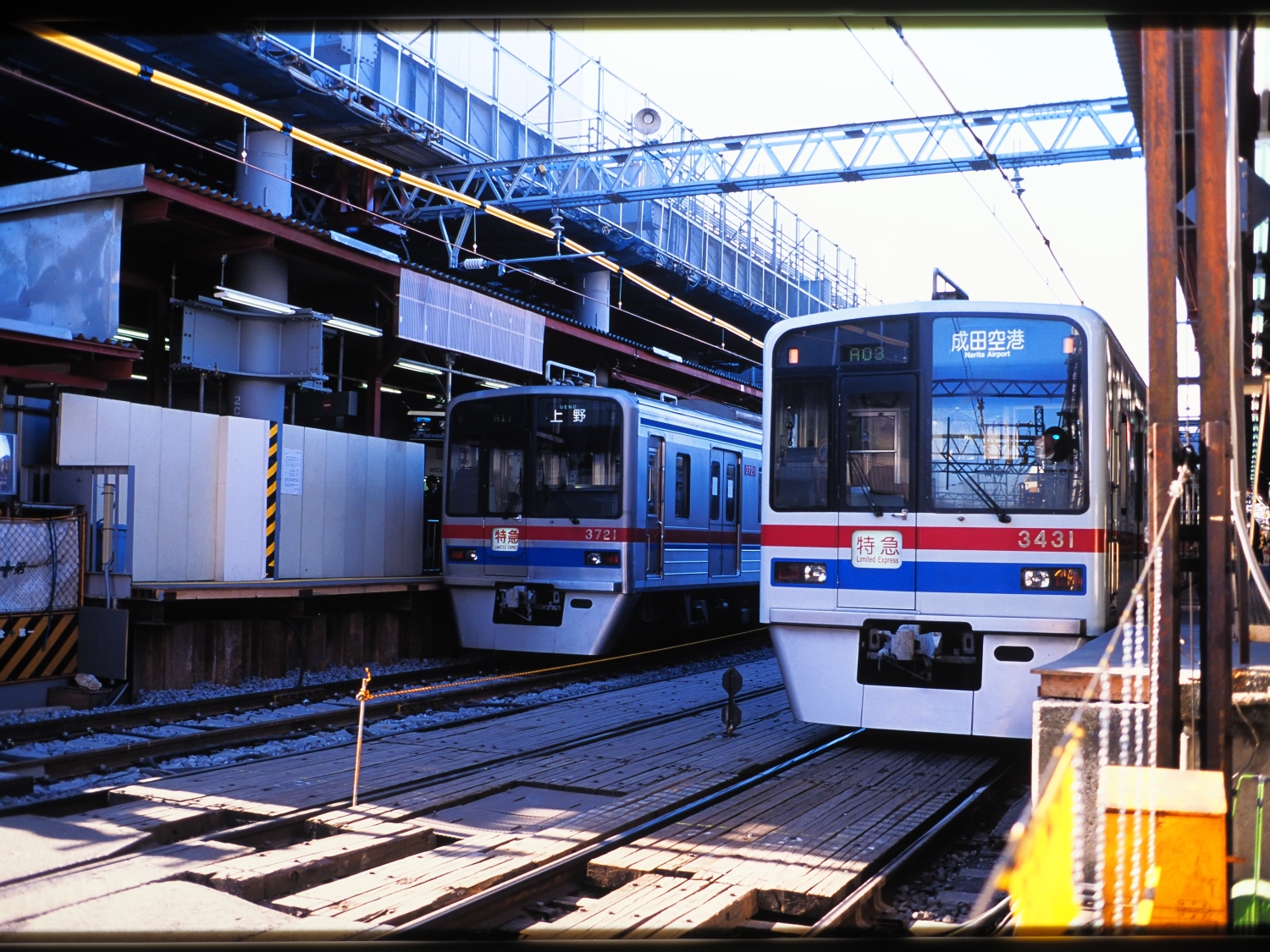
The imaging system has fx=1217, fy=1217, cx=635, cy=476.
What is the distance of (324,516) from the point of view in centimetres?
1320

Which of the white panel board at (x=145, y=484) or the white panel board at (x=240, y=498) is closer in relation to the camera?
the white panel board at (x=145, y=484)

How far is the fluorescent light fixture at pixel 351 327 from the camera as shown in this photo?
13.5m

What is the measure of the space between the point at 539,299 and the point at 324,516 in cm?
1254

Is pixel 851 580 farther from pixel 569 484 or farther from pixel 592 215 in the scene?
pixel 592 215

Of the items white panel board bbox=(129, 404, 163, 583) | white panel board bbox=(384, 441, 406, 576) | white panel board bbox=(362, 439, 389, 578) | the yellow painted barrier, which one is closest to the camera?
the yellow painted barrier

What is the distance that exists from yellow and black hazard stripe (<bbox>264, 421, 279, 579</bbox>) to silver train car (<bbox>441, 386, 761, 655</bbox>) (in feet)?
5.81

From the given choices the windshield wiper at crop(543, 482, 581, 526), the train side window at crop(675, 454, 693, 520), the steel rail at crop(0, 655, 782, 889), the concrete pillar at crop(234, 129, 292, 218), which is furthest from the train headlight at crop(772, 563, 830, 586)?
the concrete pillar at crop(234, 129, 292, 218)

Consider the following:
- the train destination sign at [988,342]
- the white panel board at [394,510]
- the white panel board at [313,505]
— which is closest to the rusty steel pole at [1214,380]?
the train destination sign at [988,342]

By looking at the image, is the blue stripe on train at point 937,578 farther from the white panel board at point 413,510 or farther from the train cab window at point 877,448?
the white panel board at point 413,510

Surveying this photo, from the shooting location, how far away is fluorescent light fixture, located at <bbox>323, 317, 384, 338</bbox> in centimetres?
1346

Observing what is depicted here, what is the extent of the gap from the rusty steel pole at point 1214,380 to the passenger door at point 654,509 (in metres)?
8.00

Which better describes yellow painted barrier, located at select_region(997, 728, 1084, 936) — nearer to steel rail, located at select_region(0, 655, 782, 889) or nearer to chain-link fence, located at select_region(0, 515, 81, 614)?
steel rail, located at select_region(0, 655, 782, 889)

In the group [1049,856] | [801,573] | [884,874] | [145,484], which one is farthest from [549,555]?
[1049,856]

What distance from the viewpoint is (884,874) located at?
5.30 m
